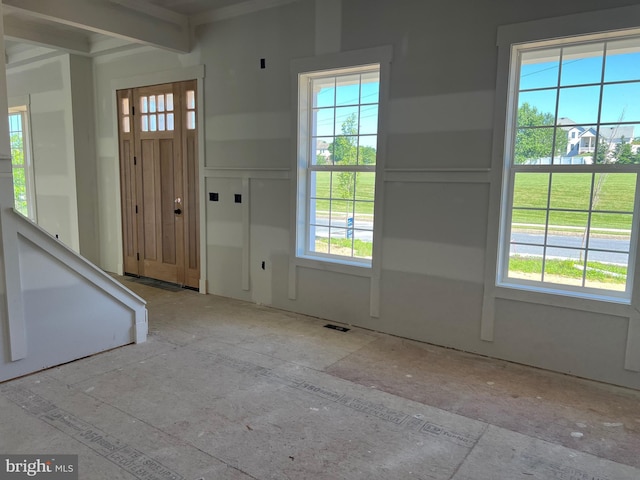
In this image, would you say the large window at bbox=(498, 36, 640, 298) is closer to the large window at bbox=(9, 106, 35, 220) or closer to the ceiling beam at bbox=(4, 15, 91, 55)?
the ceiling beam at bbox=(4, 15, 91, 55)

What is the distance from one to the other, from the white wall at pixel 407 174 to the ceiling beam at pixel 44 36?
157 cm

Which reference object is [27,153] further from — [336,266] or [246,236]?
[336,266]

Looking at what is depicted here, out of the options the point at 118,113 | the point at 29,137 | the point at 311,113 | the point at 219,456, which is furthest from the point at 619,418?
the point at 29,137

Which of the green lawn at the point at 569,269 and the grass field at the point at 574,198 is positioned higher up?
the grass field at the point at 574,198

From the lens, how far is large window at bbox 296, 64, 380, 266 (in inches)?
159

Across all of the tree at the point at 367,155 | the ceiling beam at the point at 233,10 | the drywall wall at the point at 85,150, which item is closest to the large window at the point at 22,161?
the drywall wall at the point at 85,150

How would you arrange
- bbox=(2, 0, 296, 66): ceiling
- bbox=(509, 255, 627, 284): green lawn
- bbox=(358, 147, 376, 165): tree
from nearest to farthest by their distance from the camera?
bbox=(509, 255, 627, 284): green lawn, bbox=(2, 0, 296, 66): ceiling, bbox=(358, 147, 376, 165): tree

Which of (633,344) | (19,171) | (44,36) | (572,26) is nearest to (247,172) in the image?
(44,36)

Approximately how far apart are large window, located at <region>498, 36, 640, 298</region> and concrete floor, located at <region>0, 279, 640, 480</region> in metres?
0.80

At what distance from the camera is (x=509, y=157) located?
3.33 meters

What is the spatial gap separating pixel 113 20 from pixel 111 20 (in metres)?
0.02

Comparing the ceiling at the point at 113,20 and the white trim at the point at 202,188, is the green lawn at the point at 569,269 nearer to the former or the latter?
the ceiling at the point at 113,20

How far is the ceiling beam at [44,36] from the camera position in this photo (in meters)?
4.78

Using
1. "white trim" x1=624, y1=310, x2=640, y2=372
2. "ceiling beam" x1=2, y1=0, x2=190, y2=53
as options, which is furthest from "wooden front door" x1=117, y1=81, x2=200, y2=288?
"white trim" x1=624, y1=310, x2=640, y2=372
